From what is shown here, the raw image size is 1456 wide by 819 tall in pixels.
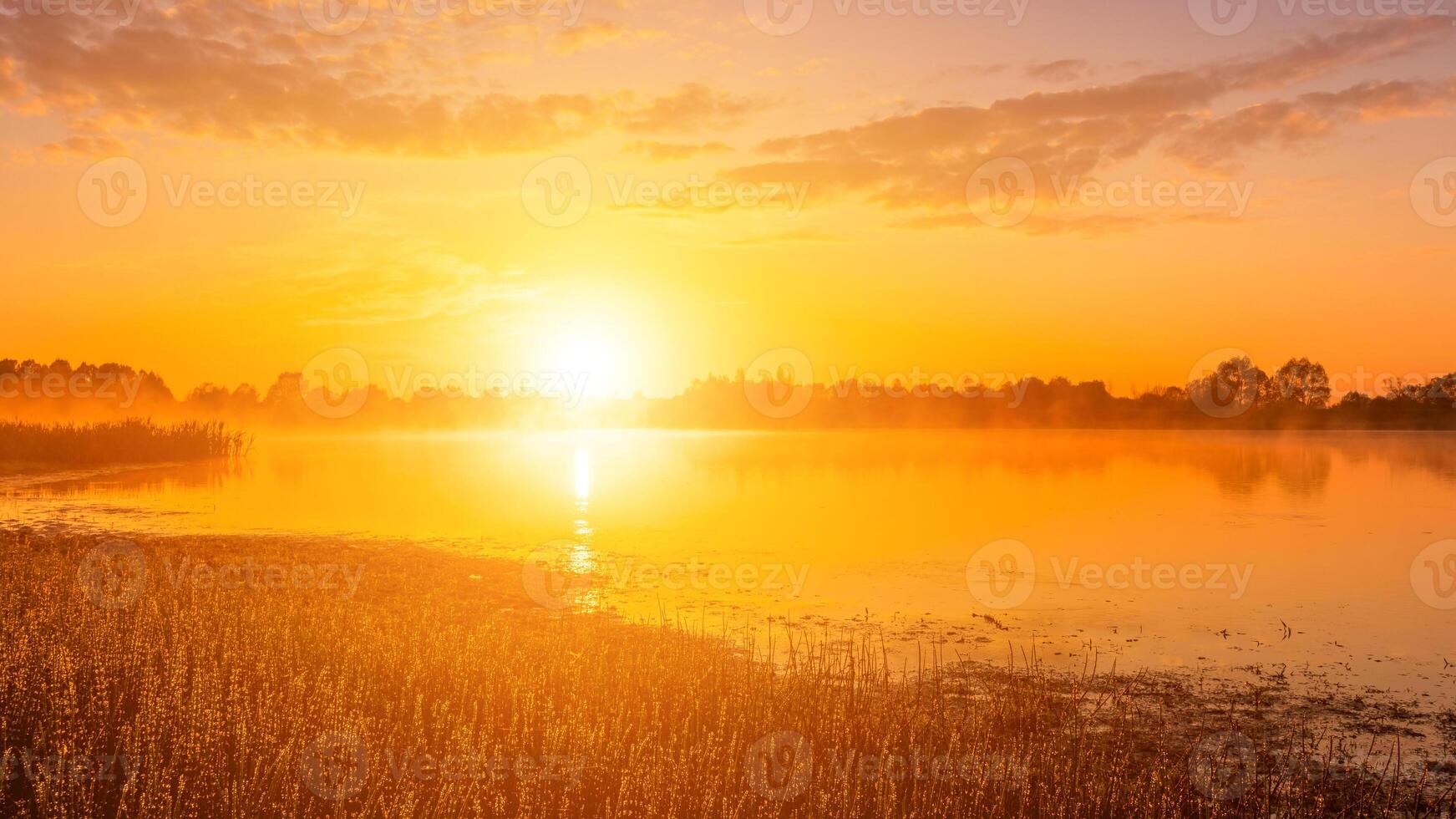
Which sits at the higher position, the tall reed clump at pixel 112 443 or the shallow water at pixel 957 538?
the tall reed clump at pixel 112 443

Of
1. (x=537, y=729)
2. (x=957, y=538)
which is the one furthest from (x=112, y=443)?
(x=537, y=729)

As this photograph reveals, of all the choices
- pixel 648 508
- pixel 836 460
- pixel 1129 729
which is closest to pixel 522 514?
pixel 648 508

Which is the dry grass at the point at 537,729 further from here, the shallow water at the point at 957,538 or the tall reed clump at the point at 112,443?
the tall reed clump at the point at 112,443

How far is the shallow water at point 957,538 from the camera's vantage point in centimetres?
1841

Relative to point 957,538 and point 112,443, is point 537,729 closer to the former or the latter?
point 957,538

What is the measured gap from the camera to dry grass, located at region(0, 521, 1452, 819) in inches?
357

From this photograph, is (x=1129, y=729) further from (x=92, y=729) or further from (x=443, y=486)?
(x=443, y=486)

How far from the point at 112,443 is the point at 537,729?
2626 inches

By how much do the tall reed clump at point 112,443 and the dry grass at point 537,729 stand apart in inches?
2038

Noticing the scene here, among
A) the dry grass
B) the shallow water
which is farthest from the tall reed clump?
the dry grass

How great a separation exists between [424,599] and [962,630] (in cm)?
1084

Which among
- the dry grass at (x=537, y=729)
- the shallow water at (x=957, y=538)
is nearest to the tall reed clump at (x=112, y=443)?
the shallow water at (x=957, y=538)

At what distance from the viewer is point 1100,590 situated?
74.4 ft

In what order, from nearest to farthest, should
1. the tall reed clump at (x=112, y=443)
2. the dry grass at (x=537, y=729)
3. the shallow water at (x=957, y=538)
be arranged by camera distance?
the dry grass at (x=537, y=729) < the shallow water at (x=957, y=538) < the tall reed clump at (x=112, y=443)
